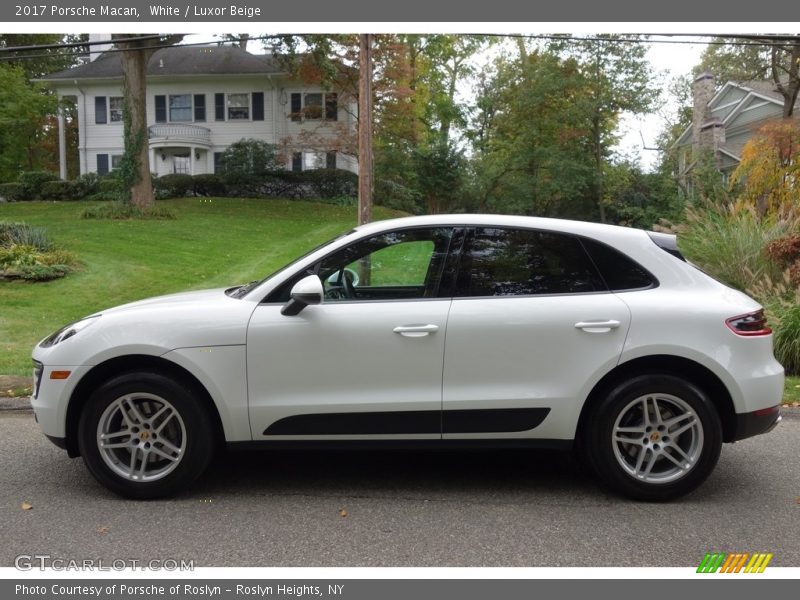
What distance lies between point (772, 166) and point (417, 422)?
1307 cm

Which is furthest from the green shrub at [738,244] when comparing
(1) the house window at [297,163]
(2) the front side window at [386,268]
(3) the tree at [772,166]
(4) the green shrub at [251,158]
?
(1) the house window at [297,163]

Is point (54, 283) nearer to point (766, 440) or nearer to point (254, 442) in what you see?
point (254, 442)

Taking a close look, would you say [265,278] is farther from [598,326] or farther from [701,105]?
[701,105]

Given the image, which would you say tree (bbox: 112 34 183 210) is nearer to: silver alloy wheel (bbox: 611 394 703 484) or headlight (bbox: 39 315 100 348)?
headlight (bbox: 39 315 100 348)

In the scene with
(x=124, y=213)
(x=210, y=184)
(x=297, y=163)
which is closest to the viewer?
(x=124, y=213)

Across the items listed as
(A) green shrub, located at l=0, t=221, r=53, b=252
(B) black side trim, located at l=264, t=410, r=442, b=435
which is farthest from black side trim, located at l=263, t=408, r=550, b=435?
(A) green shrub, located at l=0, t=221, r=53, b=252

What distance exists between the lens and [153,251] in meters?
15.9

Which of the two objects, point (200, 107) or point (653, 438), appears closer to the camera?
point (653, 438)

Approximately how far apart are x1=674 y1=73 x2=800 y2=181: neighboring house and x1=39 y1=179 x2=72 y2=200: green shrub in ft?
86.5

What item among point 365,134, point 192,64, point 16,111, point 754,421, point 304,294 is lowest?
point 754,421

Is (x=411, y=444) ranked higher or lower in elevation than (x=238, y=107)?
lower

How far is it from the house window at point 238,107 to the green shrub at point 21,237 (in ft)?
67.2

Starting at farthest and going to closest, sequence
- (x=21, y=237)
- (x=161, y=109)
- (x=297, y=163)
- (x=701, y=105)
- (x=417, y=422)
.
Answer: (x=161, y=109), (x=297, y=163), (x=701, y=105), (x=21, y=237), (x=417, y=422)

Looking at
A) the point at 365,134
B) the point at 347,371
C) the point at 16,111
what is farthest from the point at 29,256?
the point at 16,111
